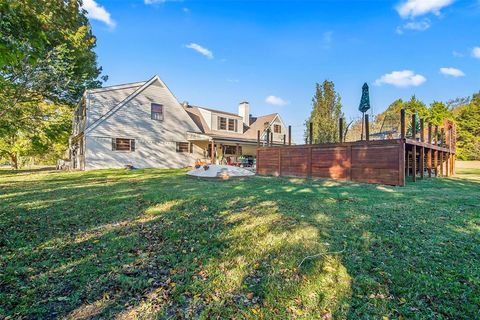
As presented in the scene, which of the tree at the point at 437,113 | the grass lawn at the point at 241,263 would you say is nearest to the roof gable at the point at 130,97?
the grass lawn at the point at 241,263

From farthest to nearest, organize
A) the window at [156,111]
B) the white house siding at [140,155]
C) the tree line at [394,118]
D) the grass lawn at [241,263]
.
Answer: the tree line at [394,118] < the window at [156,111] < the white house siding at [140,155] < the grass lawn at [241,263]

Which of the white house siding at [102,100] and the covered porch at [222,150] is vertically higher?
the white house siding at [102,100]

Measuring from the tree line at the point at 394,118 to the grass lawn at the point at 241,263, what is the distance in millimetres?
8757

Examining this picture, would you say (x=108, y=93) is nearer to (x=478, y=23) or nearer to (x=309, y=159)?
(x=309, y=159)

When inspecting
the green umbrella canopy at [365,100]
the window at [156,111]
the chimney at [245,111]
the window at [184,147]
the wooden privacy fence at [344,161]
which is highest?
the chimney at [245,111]

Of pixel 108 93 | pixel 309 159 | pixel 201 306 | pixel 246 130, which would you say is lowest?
pixel 201 306

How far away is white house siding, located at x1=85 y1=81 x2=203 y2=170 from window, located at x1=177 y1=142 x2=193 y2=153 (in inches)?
10.0

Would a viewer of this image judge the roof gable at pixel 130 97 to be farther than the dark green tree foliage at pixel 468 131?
No

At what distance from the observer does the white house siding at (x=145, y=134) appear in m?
16.2

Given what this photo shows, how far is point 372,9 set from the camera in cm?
1240

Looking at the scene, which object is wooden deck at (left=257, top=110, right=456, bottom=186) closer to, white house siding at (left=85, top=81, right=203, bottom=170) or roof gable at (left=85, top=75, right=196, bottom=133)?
white house siding at (left=85, top=81, right=203, bottom=170)

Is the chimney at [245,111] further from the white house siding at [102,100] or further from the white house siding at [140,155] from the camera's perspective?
the white house siding at [102,100]

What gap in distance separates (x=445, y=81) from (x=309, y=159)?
26.6 metres

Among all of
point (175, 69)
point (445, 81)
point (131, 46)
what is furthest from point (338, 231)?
point (445, 81)
